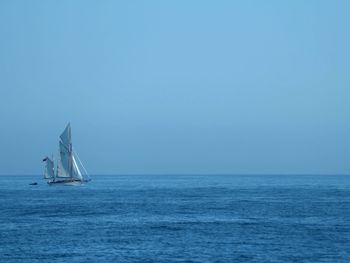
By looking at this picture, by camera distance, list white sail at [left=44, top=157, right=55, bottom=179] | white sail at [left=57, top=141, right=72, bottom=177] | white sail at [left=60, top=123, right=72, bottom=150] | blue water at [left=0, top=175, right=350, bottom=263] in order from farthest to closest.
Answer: white sail at [left=44, top=157, right=55, bottom=179] → white sail at [left=60, top=123, right=72, bottom=150] → white sail at [left=57, top=141, right=72, bottom=177] → blue water at [left=0, top=175, right=350, bottom=263]

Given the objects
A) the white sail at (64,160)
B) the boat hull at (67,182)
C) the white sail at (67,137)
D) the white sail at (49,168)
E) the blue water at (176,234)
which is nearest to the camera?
the blue water at (176,234)

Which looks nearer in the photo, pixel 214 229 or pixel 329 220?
pixel 214 229

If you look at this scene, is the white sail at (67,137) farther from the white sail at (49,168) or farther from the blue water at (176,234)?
the blue water at (176,234)

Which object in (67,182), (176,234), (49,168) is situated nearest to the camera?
(176,234)

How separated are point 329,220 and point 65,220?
23.8 metres

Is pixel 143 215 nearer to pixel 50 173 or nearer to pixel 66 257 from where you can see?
pixel 66 257

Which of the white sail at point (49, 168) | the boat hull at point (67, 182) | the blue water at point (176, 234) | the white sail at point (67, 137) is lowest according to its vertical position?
the blue water at point (176, 234)

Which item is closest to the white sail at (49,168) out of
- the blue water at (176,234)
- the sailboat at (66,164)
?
the sailboat at (66,164)

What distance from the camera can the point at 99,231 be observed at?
56625mm

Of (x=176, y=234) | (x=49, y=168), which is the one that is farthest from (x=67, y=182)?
(x=176, y=234)

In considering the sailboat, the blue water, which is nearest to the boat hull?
the sailboat

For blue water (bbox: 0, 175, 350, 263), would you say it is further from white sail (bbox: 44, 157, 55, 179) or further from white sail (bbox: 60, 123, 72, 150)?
white sail (bbox: 44, 157, 55, 179)

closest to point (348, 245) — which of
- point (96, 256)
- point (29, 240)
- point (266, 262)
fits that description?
point (266, 262)

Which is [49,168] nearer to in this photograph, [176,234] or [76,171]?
[76,171]
